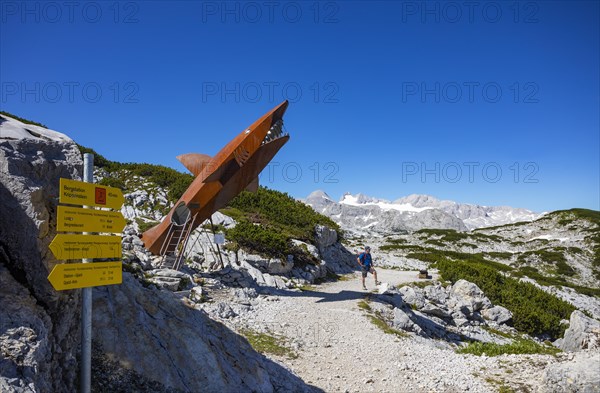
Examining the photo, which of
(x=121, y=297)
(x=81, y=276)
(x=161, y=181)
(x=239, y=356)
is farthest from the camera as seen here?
(x=161, y=181)

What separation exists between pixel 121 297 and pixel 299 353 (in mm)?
6217

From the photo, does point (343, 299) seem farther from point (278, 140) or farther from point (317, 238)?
point (317, 238)

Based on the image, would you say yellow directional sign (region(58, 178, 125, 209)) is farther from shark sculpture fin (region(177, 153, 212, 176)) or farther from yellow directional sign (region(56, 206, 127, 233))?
shark sculpture fin (region(177, 153, 212, 176))

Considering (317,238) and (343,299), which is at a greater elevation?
(317,238)

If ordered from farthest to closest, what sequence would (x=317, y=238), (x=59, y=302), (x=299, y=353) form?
(x=317, y=238) → (x=299, y=353) → (x=59, y=302)

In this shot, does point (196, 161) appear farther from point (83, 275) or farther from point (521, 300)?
point (521, 300)

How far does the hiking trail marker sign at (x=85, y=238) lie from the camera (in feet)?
11.5

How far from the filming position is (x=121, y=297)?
19.3 ft

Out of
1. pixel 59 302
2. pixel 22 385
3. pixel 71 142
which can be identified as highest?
pixel 71 142

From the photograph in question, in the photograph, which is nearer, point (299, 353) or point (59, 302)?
point (59, 302)

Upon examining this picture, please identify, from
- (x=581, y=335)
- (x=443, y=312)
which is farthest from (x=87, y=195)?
(x=443, y=312)

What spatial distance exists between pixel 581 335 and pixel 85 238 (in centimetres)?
Answer: 1627

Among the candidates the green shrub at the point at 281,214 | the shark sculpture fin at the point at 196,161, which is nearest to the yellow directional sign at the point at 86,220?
the shark sculpture fin at the point at 196,161

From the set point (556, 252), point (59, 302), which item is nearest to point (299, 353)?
point (59, 302)
